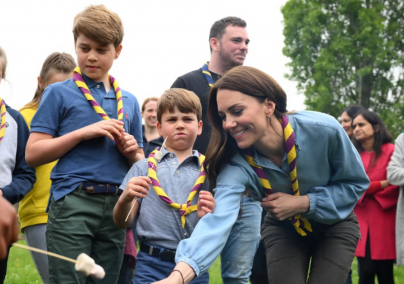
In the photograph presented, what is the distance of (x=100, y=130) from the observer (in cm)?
419

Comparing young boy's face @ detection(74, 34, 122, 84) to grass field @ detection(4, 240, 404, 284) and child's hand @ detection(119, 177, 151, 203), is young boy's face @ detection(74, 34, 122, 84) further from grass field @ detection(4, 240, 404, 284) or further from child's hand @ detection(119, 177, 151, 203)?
grass field @ detection(4, 240, 404, 284)

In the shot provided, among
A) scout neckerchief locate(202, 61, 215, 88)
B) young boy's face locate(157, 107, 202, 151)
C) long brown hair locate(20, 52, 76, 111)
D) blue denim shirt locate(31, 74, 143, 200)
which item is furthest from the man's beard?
blue denim shirt locate(31, 74, 143, 200)

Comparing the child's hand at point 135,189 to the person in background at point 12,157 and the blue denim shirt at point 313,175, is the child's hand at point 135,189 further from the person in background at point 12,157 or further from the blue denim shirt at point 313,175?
the person in background at point 12,157

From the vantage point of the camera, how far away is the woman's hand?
414 centimetres

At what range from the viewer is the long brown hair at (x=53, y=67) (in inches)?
221

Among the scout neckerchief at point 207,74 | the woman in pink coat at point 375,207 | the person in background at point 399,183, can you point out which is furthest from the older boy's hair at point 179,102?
the woman in pink coat at point 375,207

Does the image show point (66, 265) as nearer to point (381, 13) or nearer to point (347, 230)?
point (347, 230)

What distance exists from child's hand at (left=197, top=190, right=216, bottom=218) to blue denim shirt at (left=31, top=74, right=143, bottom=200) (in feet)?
2.17

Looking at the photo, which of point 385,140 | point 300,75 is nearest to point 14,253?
point 385,140

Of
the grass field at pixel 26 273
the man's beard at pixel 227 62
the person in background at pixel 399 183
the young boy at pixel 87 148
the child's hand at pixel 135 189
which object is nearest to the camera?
the child's hand at pixel 135 189

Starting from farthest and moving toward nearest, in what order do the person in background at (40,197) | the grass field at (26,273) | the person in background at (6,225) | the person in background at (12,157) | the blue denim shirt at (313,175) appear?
1. the grass field at (26,273)
2. the person in background at (40,197)
3. the person in background at (12,157)
4. the blue denim shirt at (313,175)
5. the person in background at (6,225)

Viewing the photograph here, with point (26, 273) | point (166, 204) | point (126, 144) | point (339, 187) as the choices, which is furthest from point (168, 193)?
point (26, 273)

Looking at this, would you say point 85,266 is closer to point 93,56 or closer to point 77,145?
point 77,145

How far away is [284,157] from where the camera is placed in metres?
4.18
